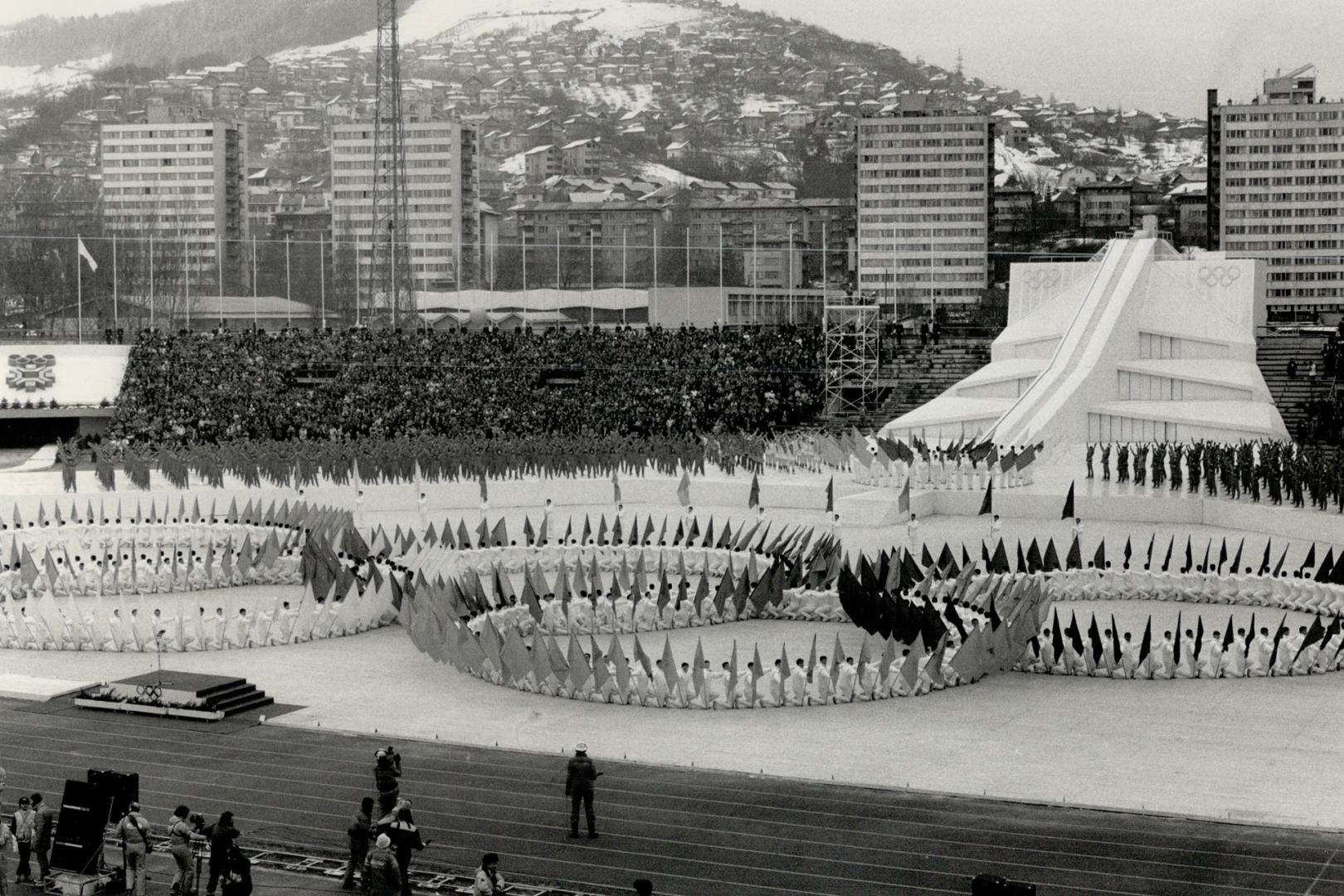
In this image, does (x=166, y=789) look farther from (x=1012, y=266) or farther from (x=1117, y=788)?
(x=1012, y=266)

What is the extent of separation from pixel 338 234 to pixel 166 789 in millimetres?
76854

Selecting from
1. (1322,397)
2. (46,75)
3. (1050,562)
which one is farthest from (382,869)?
(46,75)

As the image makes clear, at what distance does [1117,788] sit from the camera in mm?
13719

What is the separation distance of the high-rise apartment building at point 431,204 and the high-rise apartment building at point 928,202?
23.0 m

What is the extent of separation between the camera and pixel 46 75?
4835 inches

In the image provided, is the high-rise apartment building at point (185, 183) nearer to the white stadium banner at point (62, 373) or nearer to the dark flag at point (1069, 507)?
the white stadium banner at point (62, 373)

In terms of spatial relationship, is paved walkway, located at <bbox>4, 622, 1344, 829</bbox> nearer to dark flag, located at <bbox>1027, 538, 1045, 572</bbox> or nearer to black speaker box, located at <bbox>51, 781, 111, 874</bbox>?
black speaker box, located at <bbox>51, 781, 111, 874</bbox>

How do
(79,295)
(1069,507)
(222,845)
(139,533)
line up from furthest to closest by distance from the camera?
(79,295), (1069,507), (139,533), (222,845)

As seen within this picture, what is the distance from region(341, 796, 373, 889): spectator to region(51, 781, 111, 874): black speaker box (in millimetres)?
1812

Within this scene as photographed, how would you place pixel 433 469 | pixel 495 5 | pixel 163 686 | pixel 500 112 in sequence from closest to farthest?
1. pixel 163 686
2. pixel 433 469
3. pixel 500 112
4. pixel 495 5

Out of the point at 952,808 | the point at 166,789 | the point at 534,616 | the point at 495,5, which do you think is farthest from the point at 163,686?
the point at 495,5

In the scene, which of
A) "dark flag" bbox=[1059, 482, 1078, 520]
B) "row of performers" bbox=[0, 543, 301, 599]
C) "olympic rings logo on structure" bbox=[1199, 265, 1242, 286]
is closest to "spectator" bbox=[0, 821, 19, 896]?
"row of performers" bbox=[0, 543, 301, 599]

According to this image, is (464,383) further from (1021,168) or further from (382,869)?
(1021,168)

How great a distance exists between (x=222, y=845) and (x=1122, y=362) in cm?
3263
